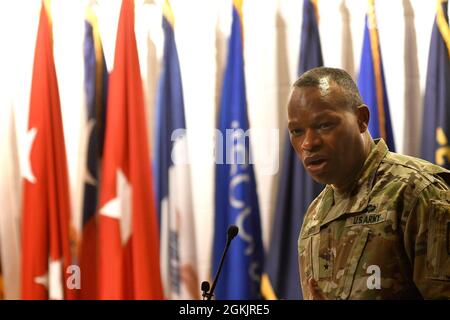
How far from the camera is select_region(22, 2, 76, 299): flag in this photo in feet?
10.1

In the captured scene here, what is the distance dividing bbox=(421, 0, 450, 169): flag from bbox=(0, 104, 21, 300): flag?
2.09 metres

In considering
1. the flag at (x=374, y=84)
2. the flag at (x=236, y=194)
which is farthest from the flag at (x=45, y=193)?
the flag at (x=374, y=84)

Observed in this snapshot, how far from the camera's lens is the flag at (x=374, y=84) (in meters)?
3.08

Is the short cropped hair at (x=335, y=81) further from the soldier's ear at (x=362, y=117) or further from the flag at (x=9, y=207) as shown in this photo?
the flag at (x=9, y=207)

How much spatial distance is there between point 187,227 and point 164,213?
0.14 metres

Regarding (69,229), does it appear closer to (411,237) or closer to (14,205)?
(14,205)

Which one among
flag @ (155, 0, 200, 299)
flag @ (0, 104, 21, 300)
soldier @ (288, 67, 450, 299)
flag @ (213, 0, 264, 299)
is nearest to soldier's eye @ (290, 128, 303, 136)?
soldier @ (288, 67, 450, 299)

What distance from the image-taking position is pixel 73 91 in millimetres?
3215

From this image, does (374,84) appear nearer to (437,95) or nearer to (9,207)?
(437,95)

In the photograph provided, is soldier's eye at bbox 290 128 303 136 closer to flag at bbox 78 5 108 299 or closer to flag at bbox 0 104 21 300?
flag at bbox 78 5 108 299

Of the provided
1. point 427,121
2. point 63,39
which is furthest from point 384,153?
point 63,39

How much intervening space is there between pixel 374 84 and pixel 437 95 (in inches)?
12.4

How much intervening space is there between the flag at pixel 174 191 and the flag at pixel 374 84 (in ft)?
3.05

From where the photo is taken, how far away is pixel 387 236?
1.48 meters
